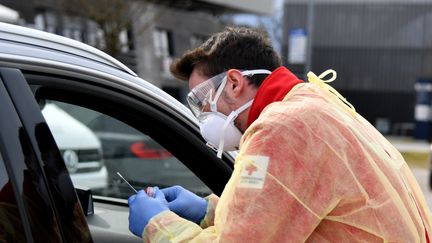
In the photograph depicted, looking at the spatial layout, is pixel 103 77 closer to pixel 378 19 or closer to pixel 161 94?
pixel 161 94

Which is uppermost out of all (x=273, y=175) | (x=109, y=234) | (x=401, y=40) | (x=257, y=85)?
(x=257, y=85)

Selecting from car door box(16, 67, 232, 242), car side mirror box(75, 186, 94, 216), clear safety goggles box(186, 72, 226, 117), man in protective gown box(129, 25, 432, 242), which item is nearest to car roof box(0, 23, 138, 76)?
car door box(16, 67, 232, 242)

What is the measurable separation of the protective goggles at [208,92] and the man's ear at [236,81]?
0.06ft

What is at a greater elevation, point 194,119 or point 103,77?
point 103,77

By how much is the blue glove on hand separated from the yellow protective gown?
0.14m

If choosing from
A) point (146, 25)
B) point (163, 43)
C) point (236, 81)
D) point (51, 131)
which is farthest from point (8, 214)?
point (163, 43)

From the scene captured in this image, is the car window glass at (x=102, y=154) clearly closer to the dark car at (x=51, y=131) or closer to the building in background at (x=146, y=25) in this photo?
the dark car at (x=51, y=131)

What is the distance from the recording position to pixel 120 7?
1723cm

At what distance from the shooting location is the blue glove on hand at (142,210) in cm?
172

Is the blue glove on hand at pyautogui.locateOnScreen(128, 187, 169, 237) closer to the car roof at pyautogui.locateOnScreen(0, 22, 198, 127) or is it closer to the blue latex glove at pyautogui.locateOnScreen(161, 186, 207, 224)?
the blue latex glove at pyautogui.locateOnScreen(161, 186, 207, 224)

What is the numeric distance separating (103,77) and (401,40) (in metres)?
35.5

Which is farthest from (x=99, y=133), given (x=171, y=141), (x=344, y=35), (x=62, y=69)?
(x=344, y=35)

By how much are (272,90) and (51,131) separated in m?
0.70

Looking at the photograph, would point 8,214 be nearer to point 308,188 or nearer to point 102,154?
point 308,188
